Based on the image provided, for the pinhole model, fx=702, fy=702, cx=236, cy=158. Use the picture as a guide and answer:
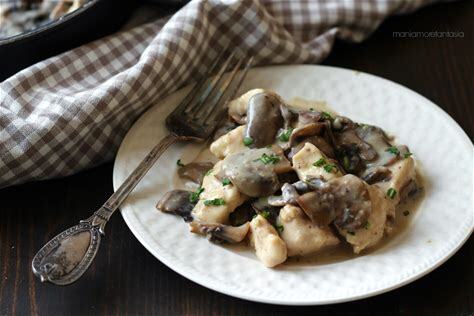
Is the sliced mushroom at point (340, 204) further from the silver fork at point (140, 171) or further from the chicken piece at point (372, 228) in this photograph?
the silver fork at point (140, 171)

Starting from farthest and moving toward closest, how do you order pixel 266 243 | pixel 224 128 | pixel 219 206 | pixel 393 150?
pixel 224 128
pixel 393 150
pixel 219 206
pixel 266 243

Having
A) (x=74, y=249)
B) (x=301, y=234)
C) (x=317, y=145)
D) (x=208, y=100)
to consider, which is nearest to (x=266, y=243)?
(x=301, y=234)

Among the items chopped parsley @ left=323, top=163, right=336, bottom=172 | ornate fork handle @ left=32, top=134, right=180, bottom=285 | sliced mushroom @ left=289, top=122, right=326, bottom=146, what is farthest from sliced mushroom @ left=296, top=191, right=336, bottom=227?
ornate fork handle @ left=32, top=134, right=180, bottom=285

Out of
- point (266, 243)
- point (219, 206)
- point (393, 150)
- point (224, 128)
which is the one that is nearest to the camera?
point (266, 243)

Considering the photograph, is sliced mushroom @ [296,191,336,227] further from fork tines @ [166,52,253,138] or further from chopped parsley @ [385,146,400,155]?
fork tines @ [166,52,253,138]

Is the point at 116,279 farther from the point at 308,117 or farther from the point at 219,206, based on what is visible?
the point at 308,117
